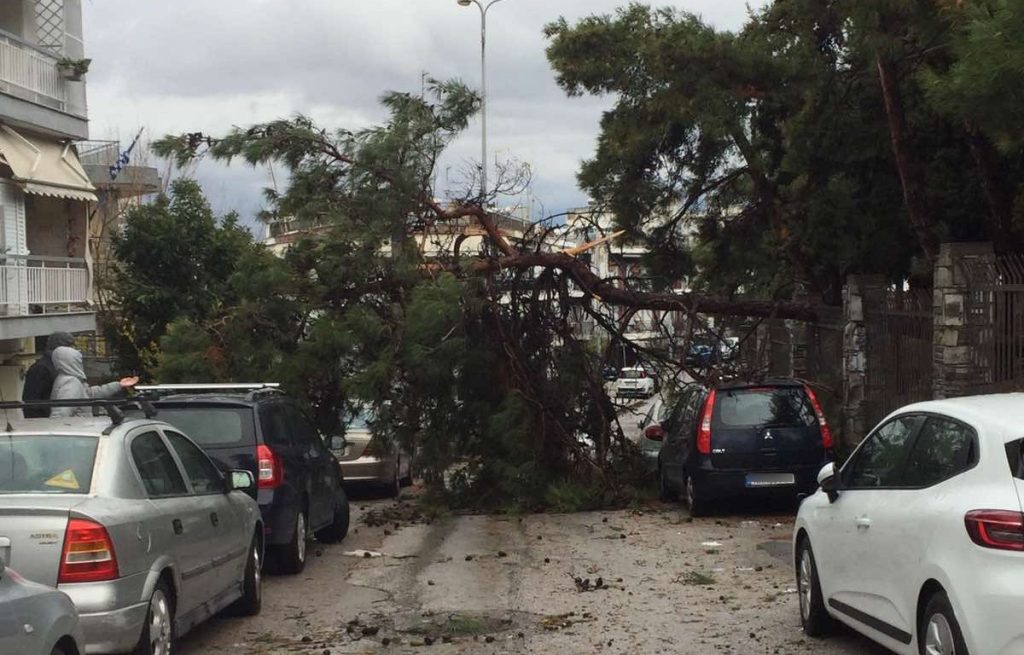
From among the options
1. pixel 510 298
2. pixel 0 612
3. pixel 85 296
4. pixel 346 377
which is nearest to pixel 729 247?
pixel 510 298

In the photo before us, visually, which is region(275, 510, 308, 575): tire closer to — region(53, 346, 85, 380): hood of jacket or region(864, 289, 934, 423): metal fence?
region(53, 346, 85, 380): hood of jacket

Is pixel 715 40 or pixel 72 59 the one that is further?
pixel 72 59

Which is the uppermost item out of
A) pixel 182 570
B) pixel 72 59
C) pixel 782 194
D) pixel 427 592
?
pixel 72 59

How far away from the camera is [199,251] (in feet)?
101

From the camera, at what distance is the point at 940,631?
6.38m

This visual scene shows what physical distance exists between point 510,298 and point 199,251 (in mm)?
14607

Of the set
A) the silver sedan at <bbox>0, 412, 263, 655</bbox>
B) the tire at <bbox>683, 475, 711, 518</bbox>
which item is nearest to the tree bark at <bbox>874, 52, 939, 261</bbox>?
the tire at <bbox>683, 475, 711, 518</bbox>

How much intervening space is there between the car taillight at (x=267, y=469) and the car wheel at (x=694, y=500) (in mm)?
5544

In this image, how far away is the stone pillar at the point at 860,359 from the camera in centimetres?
1848

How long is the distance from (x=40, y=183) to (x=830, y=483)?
63.4 feet

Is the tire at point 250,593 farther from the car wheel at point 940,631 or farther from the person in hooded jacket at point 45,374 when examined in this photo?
the car wheel at point 940,631

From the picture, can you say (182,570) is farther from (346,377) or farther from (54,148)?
(54,148)

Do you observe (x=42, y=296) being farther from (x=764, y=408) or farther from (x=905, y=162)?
(x=905, y=162)

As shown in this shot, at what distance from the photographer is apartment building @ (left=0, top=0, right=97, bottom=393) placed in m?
23.5
